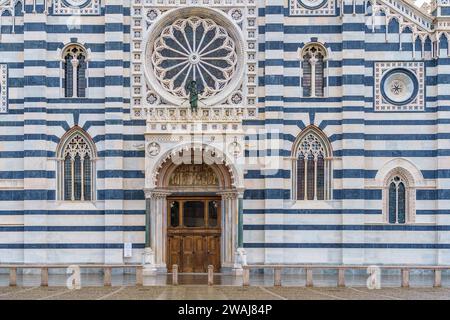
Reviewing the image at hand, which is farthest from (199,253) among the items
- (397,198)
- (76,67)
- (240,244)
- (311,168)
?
(76,67)

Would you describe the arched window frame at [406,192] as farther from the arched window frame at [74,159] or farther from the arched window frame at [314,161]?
the arched window frame at [74,159]

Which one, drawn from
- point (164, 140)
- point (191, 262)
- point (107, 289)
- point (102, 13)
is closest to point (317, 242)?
point (191, 262)

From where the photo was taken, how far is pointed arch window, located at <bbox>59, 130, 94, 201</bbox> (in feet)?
106

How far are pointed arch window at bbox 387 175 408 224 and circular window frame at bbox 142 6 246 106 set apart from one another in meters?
7.23

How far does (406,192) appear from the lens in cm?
3234

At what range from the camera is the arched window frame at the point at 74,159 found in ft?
106

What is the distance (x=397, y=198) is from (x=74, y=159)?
12775 millimetres

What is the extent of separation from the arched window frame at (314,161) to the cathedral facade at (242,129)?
2.1 inches

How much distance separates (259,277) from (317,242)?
294 cm

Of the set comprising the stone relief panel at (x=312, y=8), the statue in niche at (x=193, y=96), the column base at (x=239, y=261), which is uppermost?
the stone relief panel at (x=312, y=8)

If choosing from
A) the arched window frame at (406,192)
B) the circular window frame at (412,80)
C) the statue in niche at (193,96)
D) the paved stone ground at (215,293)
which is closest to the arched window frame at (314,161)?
the arched window frame at (406,192)

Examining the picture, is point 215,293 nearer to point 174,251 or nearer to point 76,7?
point 174,251

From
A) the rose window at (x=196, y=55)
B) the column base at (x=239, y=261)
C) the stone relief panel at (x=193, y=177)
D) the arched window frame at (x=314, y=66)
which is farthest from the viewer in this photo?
the rose window at (x=196, y=55)

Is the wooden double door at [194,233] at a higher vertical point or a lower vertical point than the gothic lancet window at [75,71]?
lower
